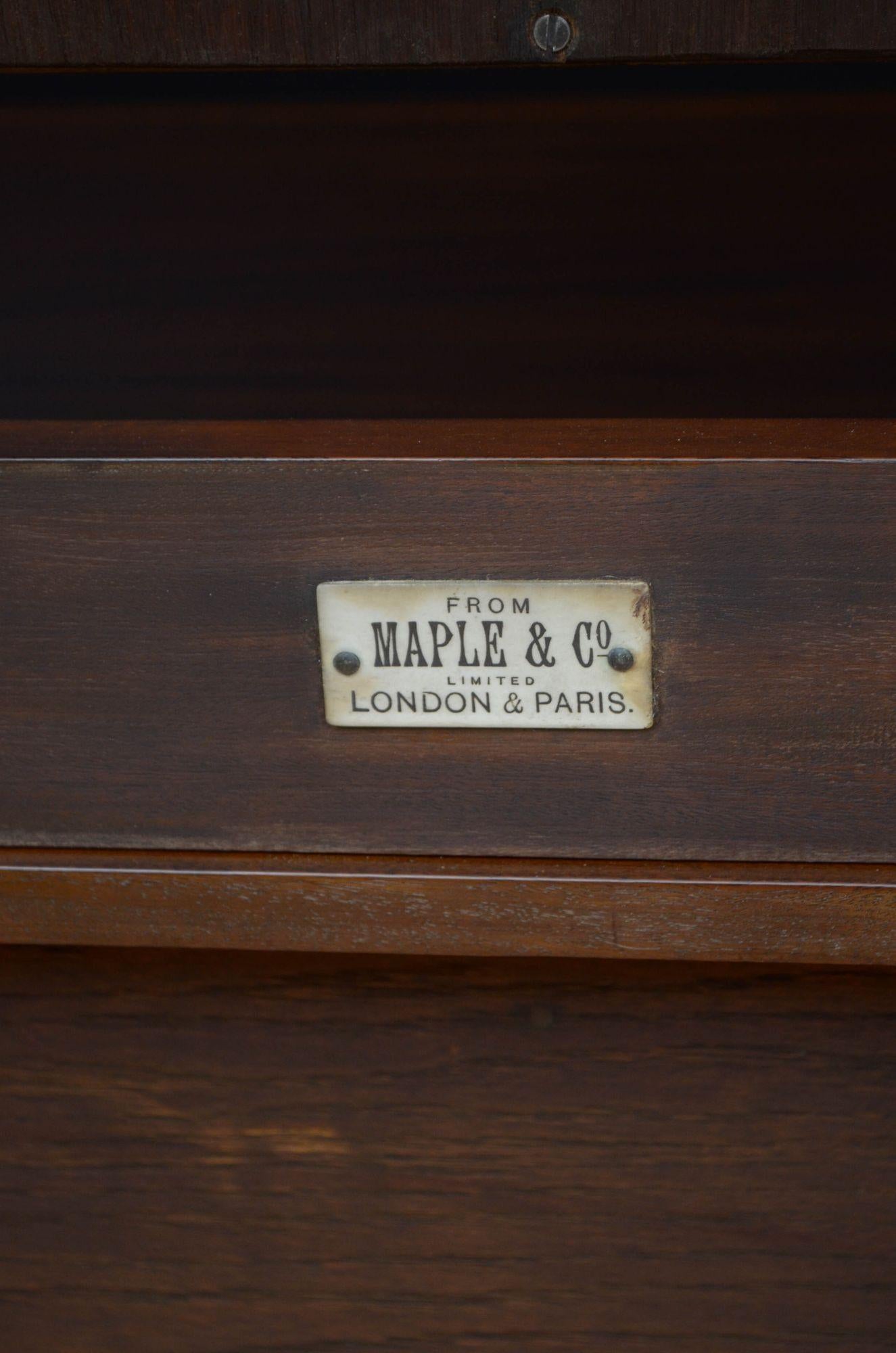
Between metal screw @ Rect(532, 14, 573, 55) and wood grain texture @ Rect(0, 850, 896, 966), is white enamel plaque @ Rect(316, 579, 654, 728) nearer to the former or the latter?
wood grain texture @ Rect(0, 850, 896, 966)

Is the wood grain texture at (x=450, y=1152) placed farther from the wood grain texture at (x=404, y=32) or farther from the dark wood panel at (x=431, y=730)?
the wood grain texture at (x=404, y=32)

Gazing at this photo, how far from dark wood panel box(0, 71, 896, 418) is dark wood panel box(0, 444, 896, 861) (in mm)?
292

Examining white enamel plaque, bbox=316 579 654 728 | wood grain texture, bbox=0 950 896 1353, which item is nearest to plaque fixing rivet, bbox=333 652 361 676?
white enamel plaque, bbox=316 579 654 728

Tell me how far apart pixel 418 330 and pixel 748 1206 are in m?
0.53

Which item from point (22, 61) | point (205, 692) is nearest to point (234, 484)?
point (205, 692)

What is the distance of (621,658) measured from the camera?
16.3 inches

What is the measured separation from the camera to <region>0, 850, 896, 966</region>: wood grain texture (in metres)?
0.44

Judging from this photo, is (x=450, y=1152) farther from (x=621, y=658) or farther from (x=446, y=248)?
(x=446, y=248)

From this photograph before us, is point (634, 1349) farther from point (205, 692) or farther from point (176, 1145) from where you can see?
point (205, 692)

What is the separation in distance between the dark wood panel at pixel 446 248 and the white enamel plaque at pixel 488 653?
0.29 meters

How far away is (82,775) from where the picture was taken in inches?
17.8

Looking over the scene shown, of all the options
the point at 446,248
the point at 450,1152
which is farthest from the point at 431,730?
the point at 446,248

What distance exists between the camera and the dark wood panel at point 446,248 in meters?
0.70

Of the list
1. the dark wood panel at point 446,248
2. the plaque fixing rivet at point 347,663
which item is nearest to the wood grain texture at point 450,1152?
the plaque fixing rivet at point 347,663
